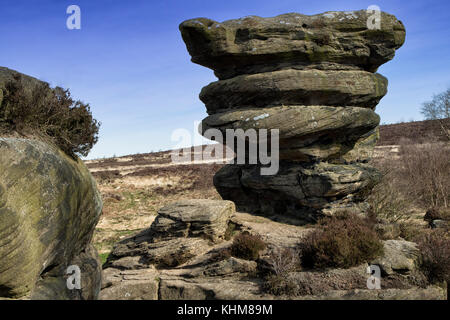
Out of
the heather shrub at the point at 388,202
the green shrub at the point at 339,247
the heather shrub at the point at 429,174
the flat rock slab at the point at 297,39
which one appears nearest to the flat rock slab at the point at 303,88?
the flat rock slab at the point at 297,39

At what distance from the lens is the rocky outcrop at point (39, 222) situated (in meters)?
5.73

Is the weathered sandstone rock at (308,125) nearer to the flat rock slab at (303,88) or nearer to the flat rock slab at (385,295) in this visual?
the flat rock slab at (303,88)

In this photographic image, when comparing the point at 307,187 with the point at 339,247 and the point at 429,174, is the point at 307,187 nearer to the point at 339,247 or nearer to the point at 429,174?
the point at 339,247

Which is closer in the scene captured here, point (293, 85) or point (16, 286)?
point (16, 286)

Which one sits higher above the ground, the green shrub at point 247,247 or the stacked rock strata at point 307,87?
the stacked rock strata at point 307,87

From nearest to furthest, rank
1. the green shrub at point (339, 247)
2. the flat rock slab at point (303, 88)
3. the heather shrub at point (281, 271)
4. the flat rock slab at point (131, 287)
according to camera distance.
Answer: the heather shrub at point (281, 271)
the green shrub at point (339, 247)
the flat rock slab at point (131, 287)
the flat rock slab at point (303, 88)

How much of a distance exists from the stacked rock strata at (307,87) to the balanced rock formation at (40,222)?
8.33 m

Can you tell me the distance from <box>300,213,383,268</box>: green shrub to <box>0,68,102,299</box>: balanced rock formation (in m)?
6.69

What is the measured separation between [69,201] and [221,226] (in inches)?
296

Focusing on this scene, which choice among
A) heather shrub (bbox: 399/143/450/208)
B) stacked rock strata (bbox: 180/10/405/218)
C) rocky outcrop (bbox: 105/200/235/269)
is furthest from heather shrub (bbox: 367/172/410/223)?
rocky outcrop (bbox: 105/200/235/269)

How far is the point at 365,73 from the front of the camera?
14.7 m
